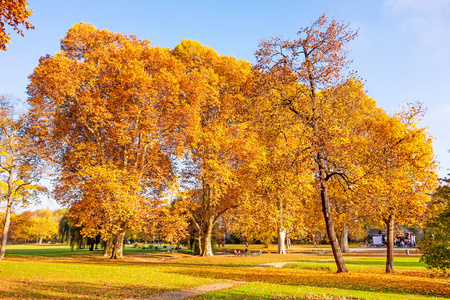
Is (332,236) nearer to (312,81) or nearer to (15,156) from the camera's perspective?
(312,81)

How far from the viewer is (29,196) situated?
31578 millimetres

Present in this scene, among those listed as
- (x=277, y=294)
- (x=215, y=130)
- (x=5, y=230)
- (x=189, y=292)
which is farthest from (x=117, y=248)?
(x=277, y=294)

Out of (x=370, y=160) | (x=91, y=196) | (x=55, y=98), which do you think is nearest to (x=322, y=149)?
(x=370, y=160)

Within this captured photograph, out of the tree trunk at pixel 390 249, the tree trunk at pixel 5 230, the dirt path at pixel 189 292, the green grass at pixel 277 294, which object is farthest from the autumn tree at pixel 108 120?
the tree trunk at pixel 390 249

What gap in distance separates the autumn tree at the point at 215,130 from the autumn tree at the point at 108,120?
1.89m

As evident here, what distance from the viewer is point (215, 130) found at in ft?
102

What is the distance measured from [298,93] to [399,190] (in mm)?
9383

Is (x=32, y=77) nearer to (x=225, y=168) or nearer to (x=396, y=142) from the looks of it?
(x=225, y=168)

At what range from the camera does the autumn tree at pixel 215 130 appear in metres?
30.3

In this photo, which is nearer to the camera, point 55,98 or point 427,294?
point 427,294

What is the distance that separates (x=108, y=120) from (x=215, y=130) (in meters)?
10.0

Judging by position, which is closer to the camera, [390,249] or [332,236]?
[332,236]

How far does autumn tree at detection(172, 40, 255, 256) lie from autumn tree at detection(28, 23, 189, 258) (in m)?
1.89

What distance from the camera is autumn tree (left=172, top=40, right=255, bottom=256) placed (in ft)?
99.5
